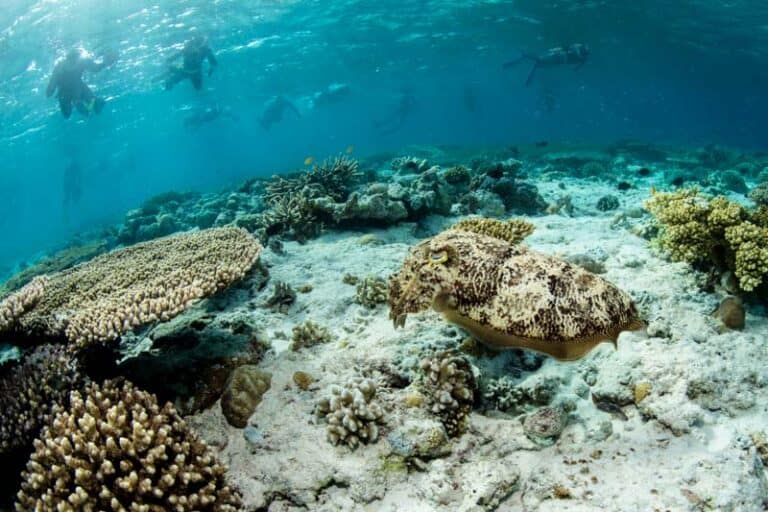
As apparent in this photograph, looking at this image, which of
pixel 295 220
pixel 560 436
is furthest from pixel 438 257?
pixel 295 220

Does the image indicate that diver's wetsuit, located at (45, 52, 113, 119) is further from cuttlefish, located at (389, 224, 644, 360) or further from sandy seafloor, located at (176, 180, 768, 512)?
cuttlefish, located at (389, 224, 644, 360)

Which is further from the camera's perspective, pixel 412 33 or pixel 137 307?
pixel 412 33

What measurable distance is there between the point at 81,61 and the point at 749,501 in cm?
2888

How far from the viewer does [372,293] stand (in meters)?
5.49

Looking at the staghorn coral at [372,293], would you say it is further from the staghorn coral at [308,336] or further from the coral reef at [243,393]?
the coral reef at [243,393]

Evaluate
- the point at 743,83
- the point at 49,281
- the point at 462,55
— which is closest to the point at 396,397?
the point at 49,281

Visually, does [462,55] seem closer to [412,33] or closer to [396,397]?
[412,33]

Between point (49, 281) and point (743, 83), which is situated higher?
point (49, 281)

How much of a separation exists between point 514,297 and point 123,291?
13.8 ft

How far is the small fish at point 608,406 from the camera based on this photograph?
11.6 ft

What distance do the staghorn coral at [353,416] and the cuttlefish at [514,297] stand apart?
77 centimetres

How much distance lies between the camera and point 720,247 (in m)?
4.80

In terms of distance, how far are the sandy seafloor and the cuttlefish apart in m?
0.76

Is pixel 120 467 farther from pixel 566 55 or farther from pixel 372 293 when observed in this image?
pixel 566 55
